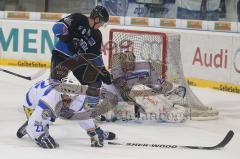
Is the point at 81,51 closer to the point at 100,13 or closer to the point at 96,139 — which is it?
the point at 100,13

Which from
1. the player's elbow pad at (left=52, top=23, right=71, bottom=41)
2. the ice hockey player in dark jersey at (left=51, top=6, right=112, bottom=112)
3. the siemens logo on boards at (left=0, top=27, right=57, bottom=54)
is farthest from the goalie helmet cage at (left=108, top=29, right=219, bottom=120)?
the siemens logo on boards at (left=0, top=27, right=57, bottom=54)

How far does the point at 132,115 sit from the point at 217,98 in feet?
6.72

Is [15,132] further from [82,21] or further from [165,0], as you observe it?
[165,0]

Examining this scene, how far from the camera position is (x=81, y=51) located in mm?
5512

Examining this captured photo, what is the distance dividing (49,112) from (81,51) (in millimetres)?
1207

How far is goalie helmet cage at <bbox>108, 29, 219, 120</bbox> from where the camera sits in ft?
20.3

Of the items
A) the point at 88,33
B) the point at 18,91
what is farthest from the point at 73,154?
the point at 18,91

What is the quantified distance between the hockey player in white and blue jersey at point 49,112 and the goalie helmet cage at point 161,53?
1.41 m

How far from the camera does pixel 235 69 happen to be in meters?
8.12

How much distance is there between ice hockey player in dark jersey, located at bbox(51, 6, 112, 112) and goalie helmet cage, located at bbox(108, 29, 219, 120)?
58 cm

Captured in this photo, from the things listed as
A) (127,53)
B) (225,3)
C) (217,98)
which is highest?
(225,3)

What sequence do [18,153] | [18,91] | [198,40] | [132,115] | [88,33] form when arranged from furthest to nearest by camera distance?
[198,40]
[18,91]
[132,115]
[88,33]
[18,153]

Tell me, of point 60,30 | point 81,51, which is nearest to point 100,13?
point 60,30

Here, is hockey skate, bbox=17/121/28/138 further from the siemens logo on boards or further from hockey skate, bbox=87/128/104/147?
the siemens logo on boards
